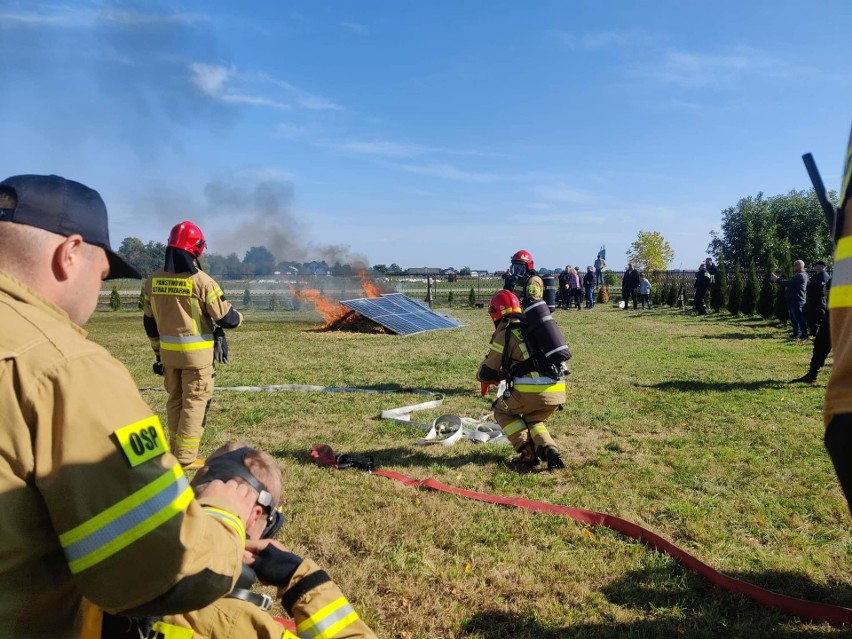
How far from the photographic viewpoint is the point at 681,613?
3176 mm

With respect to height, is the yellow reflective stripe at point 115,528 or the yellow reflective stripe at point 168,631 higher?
the yellow reflective stripe at point 115,528

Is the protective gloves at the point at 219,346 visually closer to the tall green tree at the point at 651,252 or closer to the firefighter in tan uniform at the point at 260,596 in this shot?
the firefighter in tan uniform at the point at 260,596

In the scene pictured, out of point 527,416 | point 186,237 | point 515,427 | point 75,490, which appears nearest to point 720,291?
point 527,416

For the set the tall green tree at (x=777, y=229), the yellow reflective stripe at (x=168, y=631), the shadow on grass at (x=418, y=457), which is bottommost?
the shadow on grass at (x=418, y=457)

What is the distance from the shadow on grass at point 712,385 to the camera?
353 inches

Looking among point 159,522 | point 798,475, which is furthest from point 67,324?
point 798,475

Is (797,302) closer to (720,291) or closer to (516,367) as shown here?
(720,291)

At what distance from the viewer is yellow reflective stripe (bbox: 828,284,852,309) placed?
3.99 ft

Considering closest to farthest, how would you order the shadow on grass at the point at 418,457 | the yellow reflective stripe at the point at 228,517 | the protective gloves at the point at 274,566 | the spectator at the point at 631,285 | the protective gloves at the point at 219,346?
the yellow reflective stripe at the point at 228,517 → the protective gloves at the point at 274,566 → the shadow on grass at the point at 418,457 → the protective gloves at the point at 219,346 → the spectator at the point at 631,285

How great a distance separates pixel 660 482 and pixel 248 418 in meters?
4.92

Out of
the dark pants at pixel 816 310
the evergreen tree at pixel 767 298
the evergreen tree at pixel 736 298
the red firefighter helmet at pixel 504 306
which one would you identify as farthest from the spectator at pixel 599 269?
→ the red firefighter helmet at pixel 504 306

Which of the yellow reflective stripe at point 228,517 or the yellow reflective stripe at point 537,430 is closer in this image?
the yellow reflective stripe at point 228,517

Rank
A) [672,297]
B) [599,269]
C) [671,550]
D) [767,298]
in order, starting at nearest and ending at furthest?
[671,550]
[767,298]
[672,297]
[599,269]

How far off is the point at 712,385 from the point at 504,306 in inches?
208
